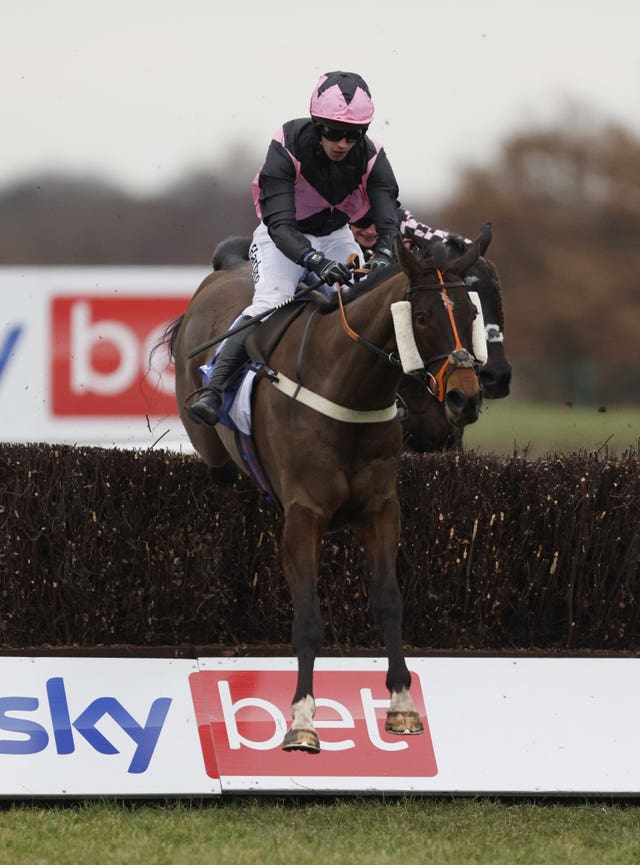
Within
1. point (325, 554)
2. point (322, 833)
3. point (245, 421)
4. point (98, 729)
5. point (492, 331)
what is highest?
point (245, 421)

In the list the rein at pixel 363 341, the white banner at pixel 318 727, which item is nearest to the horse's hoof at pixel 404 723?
the white banner at pixel 318 727

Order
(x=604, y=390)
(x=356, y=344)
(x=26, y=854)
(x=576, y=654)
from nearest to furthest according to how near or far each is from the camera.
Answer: (x=26, y=854), (x=356, y=344), (x=576, y=654), (x=604, y=390)

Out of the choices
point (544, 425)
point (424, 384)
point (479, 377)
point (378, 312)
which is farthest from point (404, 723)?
point (544, 425)

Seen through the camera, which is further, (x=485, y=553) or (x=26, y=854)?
(x=485, y=553)

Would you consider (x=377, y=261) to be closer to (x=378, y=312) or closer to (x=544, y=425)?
(x=378, y=312)

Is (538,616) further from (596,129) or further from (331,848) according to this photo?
(596,129)

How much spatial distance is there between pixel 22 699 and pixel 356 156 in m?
2.38

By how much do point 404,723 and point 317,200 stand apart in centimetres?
213

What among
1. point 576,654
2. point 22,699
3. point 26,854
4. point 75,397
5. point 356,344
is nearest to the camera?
point 26,854

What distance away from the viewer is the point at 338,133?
5.37 m

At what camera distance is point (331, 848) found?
4820 mm

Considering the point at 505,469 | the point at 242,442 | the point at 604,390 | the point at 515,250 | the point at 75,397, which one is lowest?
the point at 604,390

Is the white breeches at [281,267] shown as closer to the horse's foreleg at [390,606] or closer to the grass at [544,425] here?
the horse's foreleg at [390,606]

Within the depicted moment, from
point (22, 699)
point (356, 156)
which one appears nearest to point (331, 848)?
point (22, 699)
